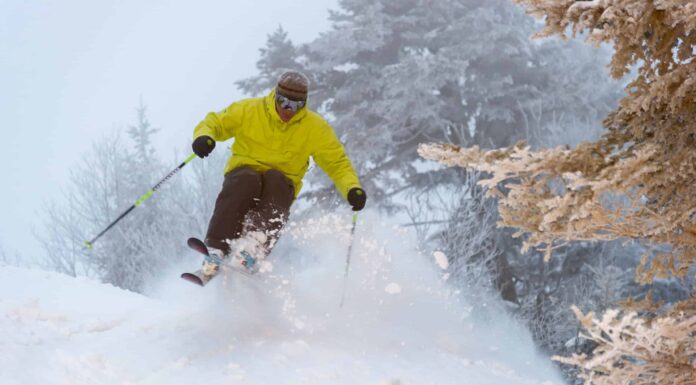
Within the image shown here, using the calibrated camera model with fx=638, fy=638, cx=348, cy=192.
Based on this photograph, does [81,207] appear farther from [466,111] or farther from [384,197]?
[466,111]


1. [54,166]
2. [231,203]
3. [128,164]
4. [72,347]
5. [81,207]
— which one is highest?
[54,166]

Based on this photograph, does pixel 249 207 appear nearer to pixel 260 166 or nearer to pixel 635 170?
pixel 260 166

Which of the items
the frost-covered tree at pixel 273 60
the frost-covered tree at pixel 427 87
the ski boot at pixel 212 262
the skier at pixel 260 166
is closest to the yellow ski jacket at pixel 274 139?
the skier at pixel 260 166

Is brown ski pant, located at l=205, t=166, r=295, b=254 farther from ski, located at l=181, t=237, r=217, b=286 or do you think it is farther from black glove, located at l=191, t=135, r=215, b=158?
black glove, located at l=191, t=135, r=215, b=158

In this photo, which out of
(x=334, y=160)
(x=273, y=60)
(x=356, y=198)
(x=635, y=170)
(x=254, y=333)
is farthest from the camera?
(x=273, y=60)

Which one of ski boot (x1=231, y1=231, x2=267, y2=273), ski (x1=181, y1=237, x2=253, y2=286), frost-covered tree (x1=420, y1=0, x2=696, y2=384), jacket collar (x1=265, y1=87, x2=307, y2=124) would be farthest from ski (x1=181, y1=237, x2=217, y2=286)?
frost-covered tree (x1=420, y1=0, x2=696, y2=384)

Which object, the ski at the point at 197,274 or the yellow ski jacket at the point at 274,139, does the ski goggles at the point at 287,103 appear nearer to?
the yellow ski jacket at the point at 274,139

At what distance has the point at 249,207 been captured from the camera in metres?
5.73

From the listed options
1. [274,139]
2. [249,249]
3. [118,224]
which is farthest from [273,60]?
[249,249]

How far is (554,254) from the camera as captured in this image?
57.3 ft

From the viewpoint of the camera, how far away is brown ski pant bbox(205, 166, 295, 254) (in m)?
5.57

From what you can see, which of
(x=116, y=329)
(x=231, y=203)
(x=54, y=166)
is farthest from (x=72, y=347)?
(x=54, y=166)

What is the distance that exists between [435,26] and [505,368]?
14411mm

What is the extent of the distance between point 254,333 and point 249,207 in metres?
1.17
